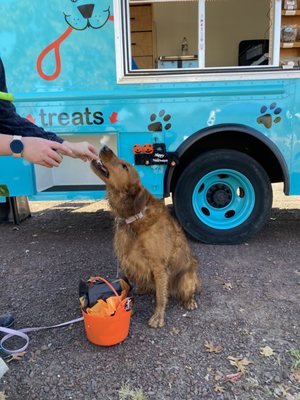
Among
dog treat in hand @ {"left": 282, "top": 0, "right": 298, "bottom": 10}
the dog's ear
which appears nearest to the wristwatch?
the dog's ear

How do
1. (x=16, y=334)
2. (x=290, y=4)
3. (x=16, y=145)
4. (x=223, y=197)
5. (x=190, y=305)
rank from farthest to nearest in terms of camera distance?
(x=223, y=197) < (x=290, y=4) < (x=190, y=305) < (x=16, y=334) < (x=16, y=145)

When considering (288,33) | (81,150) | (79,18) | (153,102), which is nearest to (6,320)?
(81,150)

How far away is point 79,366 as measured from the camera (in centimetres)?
247

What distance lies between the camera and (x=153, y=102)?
13.9 ft

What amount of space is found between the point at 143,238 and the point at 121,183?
491 millimetres

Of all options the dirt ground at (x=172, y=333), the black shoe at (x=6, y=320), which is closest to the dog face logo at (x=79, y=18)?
the dirt ground at (x=172, y=333)

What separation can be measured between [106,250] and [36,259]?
85cm

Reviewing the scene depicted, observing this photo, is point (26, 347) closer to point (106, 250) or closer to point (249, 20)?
point (106, 250)

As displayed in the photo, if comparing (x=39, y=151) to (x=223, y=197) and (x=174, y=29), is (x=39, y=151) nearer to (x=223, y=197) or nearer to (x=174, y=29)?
(x=223, y=197)

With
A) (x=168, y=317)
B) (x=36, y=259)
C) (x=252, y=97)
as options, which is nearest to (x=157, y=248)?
(x=168, y=317)

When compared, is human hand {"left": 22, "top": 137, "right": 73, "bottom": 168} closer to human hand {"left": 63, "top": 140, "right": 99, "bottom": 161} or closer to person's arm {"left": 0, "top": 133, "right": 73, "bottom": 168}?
person's arm {"left": 0, "top": 133, "right": 73, "bottom": 168}

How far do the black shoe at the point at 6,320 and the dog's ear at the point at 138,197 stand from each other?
136 cm

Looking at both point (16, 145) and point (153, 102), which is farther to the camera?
point (153, 102)

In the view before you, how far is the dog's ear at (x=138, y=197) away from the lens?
295 centimetres
